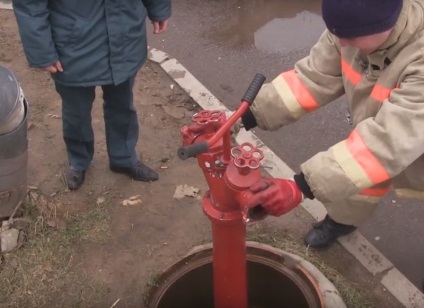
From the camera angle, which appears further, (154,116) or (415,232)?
(154,116)

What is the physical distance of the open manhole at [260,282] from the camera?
2.56 metres

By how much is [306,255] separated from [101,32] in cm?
159

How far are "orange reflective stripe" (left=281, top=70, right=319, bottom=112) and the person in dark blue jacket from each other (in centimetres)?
104

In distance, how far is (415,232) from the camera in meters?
3.44

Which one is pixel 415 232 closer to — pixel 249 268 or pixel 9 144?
pixel 249 268

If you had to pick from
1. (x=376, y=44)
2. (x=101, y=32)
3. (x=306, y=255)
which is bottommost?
(x=306, y=255)

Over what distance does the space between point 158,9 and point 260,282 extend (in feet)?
5.20

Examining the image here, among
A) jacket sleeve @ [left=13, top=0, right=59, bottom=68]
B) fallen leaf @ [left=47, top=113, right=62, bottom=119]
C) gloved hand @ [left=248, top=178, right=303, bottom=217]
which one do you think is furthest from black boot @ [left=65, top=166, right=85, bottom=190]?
gloved hand @ [left=248, top=178, right=303, bottom=217]

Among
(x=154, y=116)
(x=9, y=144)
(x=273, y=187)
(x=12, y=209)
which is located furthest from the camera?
(x=154, y=116)

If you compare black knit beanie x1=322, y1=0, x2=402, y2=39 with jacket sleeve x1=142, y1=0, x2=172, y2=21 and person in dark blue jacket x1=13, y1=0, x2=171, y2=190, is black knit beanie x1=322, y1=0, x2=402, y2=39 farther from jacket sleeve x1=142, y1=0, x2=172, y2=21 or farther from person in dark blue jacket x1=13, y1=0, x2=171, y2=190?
jacket sleeve x1=142, y1=0, x2=172, y2=21

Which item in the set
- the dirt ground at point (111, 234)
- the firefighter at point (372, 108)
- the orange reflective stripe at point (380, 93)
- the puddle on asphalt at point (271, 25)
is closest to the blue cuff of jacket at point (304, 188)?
the firefighter at point (372, 108)

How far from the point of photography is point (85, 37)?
2.95 meters

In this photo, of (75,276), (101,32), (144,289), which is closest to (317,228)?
(144,289)

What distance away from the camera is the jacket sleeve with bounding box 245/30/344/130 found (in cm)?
235
